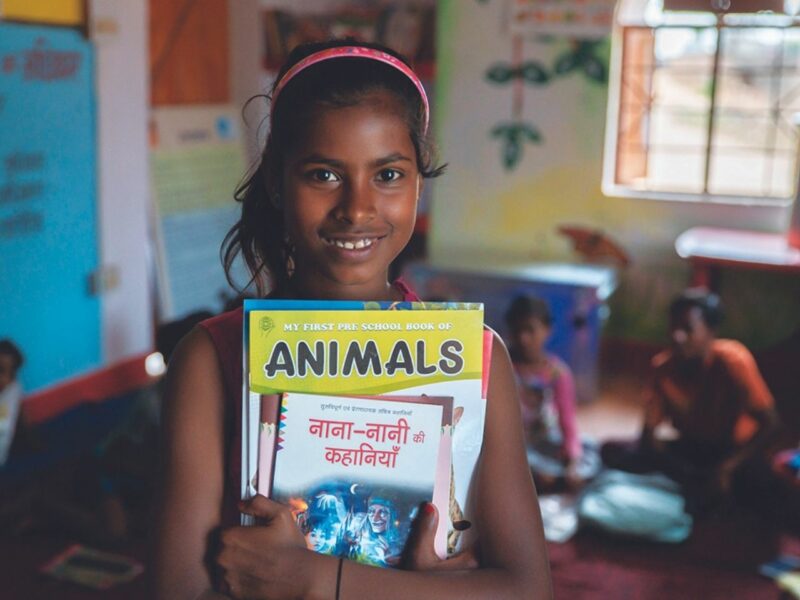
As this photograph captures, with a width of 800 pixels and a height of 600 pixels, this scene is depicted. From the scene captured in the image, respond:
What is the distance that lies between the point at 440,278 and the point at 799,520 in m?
2.12

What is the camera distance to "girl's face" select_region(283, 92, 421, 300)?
90 cm

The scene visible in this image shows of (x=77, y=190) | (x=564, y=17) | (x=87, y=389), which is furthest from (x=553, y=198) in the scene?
(x=87, y=389)

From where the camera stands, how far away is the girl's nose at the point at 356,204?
0.89 m

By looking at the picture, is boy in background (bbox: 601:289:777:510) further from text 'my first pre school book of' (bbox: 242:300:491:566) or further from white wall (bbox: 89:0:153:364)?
text 'my first pre school book of' (bbox: 242:300:491:566)

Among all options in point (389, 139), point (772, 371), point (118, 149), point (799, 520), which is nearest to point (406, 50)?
point (118, 149)

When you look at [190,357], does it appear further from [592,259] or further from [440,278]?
[592,259]

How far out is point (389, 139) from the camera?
92cm

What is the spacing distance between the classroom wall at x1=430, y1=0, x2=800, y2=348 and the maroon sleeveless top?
12.1 ft

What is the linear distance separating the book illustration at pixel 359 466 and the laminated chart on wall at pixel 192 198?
3574mm

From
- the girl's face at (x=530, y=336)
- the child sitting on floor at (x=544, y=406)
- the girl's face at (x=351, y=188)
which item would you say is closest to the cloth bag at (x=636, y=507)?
the child sitting on floor at (x=544, y=406)

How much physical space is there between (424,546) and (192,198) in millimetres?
3982

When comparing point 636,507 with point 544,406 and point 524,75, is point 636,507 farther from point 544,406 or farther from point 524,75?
point 524,75

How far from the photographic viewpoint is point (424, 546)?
2.92 feet

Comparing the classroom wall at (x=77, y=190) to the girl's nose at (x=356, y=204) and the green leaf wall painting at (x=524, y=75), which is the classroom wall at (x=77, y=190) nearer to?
the green leaf wall painting at (x=524, y=75)
